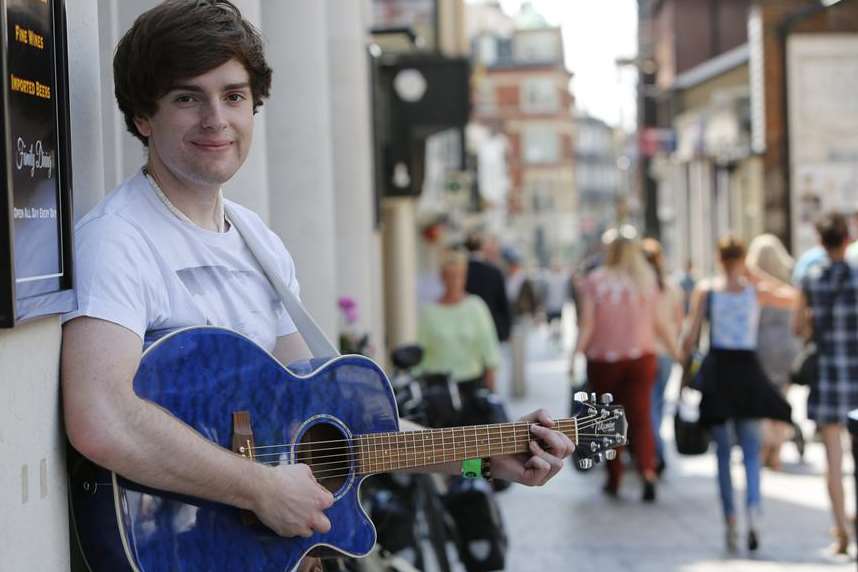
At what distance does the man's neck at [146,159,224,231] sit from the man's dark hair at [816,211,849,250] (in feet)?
21.5

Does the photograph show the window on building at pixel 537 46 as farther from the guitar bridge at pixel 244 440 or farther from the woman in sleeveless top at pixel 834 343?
the guitar bridge at pixel 244 440

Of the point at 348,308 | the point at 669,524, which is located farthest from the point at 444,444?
the point at 669,524

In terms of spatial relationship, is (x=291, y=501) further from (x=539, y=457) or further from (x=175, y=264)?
(x=539, y=457)

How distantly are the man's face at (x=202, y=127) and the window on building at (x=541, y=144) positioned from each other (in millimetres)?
106856

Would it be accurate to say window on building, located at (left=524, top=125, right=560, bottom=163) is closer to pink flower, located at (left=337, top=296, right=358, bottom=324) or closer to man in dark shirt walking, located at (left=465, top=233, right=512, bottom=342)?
man in dark shirt walking, located at (left=465, top=233, right=512, bottom=342)

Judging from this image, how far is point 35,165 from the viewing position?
266 cm

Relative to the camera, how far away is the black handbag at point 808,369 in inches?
365

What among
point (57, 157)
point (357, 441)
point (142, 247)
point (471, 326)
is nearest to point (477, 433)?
point (357, 441)

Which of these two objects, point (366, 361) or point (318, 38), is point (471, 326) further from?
point (366, 361)

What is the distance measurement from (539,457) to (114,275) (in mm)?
1031

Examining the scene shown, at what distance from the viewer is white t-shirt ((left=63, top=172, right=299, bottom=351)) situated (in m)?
2.84

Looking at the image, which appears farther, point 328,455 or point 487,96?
point 487,96

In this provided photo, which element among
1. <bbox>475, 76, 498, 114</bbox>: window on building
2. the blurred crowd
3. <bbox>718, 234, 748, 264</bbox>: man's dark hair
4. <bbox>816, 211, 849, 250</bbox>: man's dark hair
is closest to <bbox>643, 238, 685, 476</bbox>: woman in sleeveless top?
the blurred crowd

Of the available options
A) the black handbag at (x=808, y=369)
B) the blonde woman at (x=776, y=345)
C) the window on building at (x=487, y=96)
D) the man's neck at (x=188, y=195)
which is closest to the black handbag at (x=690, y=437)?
the black handbag at (x=808, y=369)
